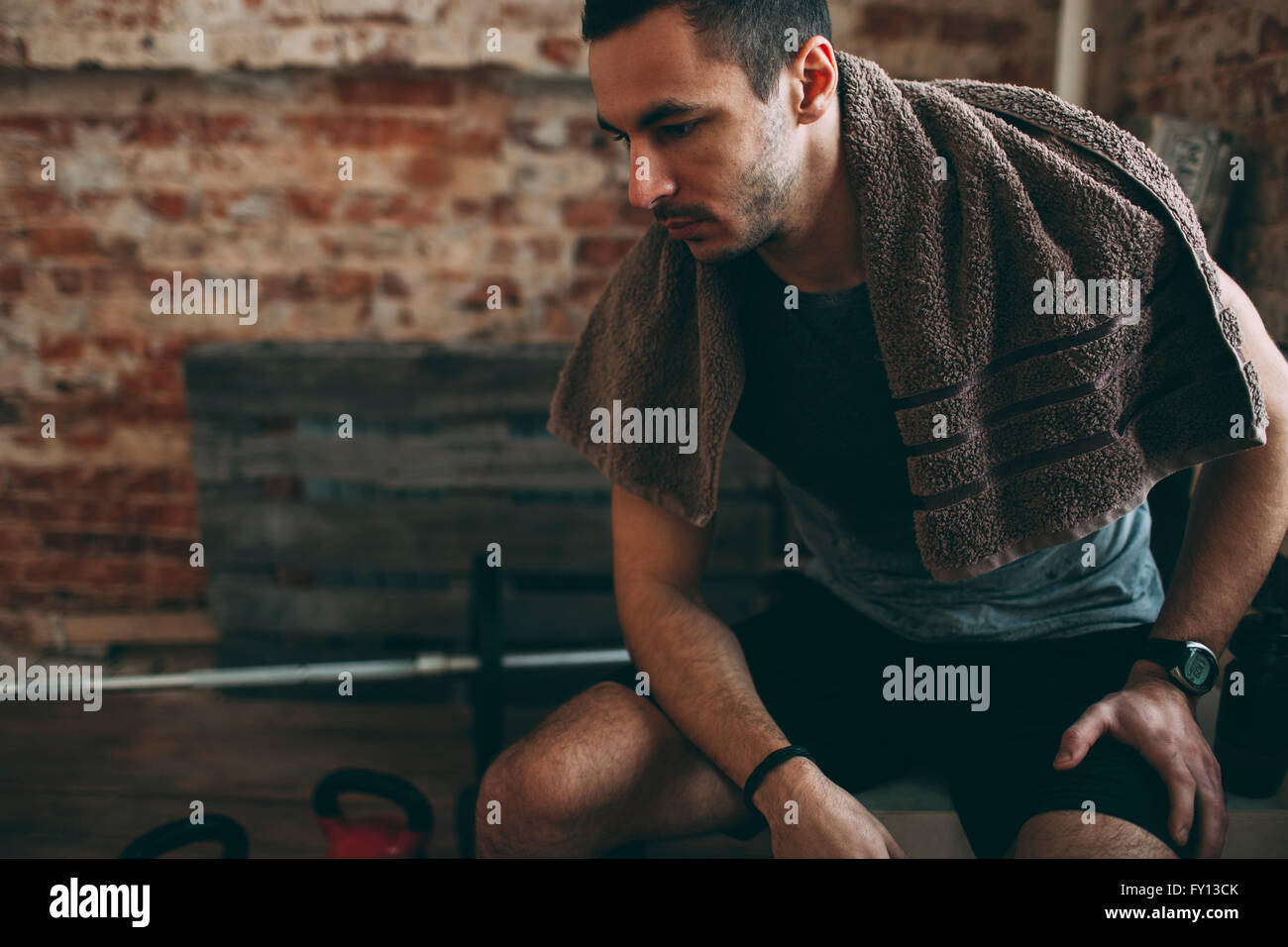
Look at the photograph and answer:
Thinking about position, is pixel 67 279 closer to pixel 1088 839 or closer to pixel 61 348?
pixel 61 348

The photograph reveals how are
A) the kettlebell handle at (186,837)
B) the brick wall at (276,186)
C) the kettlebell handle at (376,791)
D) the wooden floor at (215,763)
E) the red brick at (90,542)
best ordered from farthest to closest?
the red brick at (90,542) < the brick wall at (276,186) < the wooden floor at (215,763) < the kettlebell handle at (376,791) < the kettlebell handle at (186,837)

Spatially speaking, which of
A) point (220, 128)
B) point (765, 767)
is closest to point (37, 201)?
point (220, 128)

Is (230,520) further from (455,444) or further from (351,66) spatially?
(351,66)

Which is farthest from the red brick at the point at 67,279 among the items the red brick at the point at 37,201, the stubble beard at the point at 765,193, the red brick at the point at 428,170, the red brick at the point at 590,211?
the stubble beard at the point at 765,193

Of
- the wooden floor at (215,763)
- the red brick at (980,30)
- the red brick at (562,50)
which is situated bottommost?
the wooden floor at (215,763)

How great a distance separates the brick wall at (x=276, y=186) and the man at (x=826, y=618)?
0.85 metres

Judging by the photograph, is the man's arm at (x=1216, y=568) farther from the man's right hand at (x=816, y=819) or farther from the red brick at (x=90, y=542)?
the red brick at (x=90, y=542)

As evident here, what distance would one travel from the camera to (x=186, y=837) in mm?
1021

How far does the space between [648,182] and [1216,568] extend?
2.26 feet

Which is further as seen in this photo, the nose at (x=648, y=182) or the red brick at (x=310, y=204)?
the red brick at (x=310, y=204)

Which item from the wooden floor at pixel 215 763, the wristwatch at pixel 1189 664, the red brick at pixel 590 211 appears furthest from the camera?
the red brick at pixel 590 211

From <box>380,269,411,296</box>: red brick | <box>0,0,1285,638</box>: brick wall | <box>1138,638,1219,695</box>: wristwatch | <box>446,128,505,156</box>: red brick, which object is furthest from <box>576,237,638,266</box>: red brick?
<box>1138,638,1219,695</box>: wristwatch

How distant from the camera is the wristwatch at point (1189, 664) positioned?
83cm
